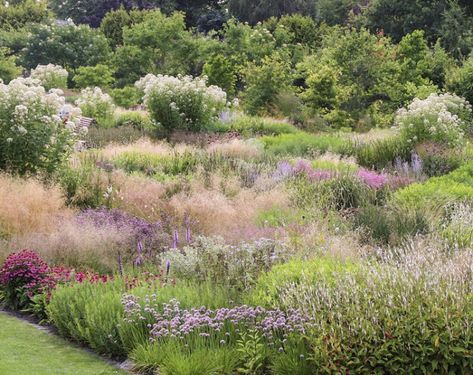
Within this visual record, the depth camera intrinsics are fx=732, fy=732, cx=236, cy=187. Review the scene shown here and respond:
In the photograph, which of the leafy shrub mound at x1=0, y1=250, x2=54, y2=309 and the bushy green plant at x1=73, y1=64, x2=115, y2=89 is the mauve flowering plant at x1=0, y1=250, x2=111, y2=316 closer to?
the leafy shrub mound at x1=0, y1=250, x2=54, y2=309

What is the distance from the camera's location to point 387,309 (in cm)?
493

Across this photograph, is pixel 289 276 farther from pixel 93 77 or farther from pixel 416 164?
pixel 93 77

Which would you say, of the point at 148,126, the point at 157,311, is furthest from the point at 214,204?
the point at 148,126

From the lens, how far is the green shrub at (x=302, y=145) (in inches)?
621

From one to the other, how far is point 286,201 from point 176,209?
1.61 meters

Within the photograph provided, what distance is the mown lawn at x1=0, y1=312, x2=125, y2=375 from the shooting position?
5375 mm

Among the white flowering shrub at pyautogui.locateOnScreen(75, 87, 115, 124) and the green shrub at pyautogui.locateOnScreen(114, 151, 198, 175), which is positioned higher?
the green shrub at pyautogui.locateOnScreen(114, 151, 198, 175)

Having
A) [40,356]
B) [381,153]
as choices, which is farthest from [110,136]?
[40,356]

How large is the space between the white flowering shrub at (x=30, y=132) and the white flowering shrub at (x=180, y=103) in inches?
297

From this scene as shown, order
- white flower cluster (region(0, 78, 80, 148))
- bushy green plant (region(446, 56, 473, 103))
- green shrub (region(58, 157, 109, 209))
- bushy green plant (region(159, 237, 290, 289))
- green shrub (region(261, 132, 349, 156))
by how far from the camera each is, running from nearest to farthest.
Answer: bushy green plant (region(159, 237, 290, 289))
green shrub (region(58, 157, 109, 209))
white flower cluster (region(0, 78, 80, 148))
green shrub (region(261, 132, 349, 156))
bushy green plant (region(446, 56, 473, 103))

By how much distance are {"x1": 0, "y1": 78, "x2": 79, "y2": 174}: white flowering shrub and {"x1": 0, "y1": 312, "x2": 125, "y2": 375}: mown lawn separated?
481 centimetres

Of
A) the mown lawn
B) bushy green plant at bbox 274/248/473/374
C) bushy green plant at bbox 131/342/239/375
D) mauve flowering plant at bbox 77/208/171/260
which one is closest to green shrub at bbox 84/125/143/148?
mauve flowering plant at bbox 77/208/171/260

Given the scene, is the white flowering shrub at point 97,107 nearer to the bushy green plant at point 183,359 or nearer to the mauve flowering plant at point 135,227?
Result: the mauve flowering plant at point 135,227

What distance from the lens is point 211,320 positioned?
215 inches
